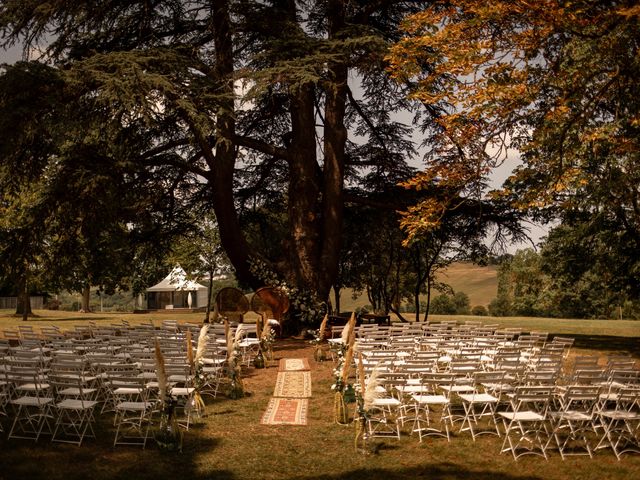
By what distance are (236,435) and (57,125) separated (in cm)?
994

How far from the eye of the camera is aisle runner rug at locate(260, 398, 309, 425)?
10.8 m

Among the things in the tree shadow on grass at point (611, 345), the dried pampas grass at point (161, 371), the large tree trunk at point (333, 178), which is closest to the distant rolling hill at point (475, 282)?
the tree shadow on grass at point (611, 345)

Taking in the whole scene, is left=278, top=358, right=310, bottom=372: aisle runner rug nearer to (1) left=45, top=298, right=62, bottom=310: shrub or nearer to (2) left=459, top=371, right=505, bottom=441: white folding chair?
(2) left=459, top=371, right=505, bottom=441: white folding chair

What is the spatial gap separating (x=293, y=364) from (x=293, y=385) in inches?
126

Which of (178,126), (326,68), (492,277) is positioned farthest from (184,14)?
(492,277)

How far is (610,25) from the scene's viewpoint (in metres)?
10.9

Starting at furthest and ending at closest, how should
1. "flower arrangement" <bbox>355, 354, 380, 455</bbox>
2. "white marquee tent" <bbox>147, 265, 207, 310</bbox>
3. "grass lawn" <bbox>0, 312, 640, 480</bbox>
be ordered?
1. "white marquee tent" <bbox>147, 265, 207, 310</bbox>
2. "flower arrangement" <bbox>355, 354, 380, 455</bbox>
3. "grass lawn" <bbox>0, 312, 640, 480</bbox>

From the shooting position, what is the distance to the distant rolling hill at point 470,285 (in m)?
120

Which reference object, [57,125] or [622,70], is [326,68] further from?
[622,70]

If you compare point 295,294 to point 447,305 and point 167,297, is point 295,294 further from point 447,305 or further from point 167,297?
point 447,305

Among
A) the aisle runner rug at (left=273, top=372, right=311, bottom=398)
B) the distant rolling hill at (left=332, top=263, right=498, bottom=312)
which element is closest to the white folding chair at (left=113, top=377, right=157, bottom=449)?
the aisle runner rug at (left=273, top=372, right=311, bottom=398)

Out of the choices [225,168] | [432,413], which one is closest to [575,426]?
[432,413]

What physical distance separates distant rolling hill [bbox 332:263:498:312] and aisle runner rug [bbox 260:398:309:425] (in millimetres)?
103614

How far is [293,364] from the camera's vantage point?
1761 cm
